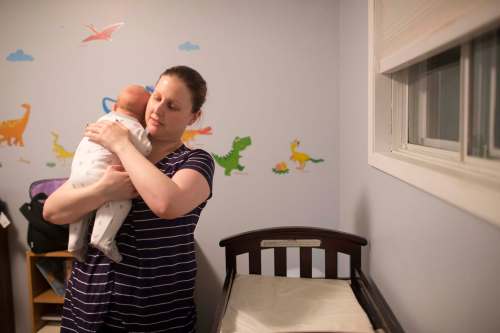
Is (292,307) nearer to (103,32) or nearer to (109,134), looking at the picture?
(109,134)

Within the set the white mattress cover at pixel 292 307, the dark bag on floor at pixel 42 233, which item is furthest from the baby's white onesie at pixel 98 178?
the dark bag on floor at pixel 42 233

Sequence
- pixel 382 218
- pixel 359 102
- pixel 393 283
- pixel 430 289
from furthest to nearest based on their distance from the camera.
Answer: pixel 359 102 → pixel 382 218 → pixel 393 283 → pixel 430 289

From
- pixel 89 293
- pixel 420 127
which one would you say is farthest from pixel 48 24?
pixel 420 127

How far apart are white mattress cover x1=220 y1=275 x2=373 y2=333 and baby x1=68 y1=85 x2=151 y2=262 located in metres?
0.44

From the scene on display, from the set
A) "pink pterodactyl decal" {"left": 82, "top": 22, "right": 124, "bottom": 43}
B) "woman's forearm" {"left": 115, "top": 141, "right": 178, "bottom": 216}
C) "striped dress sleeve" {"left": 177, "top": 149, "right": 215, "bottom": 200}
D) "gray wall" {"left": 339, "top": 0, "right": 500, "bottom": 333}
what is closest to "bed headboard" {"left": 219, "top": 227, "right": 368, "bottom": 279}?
"gray wall" {"left": 339, "top": 0, "right": 500, "bottom": 333}

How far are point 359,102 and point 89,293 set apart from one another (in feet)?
4.59

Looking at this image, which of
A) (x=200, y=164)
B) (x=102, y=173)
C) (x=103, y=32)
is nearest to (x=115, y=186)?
(x=102, y=173)

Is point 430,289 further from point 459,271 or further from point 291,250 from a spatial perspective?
point 291,250

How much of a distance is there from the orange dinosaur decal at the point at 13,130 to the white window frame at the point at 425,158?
7.31 feet

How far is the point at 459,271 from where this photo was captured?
0.82 meters

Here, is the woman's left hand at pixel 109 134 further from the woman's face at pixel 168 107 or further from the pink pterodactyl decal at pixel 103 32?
the pink pterodactyl decal at pixel 103 32

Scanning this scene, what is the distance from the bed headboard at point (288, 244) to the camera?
148 cm

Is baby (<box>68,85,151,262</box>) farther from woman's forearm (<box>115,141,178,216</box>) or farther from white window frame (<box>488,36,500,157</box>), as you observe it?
white window frame (<box>488,36,500,157</box>)

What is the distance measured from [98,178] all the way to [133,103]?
0.91 feet
